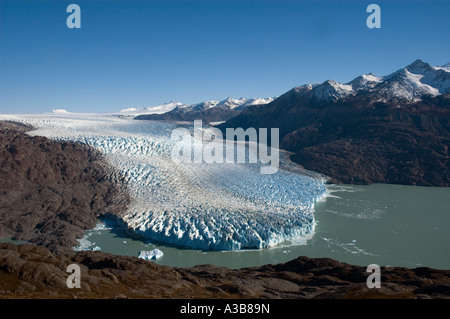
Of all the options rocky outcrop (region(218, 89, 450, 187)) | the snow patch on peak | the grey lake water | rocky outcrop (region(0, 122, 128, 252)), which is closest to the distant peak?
the snow patch on peak

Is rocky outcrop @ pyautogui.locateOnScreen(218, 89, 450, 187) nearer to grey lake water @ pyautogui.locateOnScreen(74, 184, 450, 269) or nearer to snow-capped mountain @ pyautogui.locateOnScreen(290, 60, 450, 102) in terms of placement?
snow-capped mountain @ pyautogui.locateOnScreen(290, 60, 450, 102)

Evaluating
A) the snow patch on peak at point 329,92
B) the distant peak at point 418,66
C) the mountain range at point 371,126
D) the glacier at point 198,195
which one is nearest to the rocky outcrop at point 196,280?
the glacier at point 198,195

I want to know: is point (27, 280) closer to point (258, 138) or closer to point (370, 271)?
point (370, 271)

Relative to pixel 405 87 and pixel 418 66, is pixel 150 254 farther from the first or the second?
pixel 418 66

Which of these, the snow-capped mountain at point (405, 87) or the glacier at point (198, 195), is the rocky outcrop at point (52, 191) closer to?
the glacier at point (198, 195)
